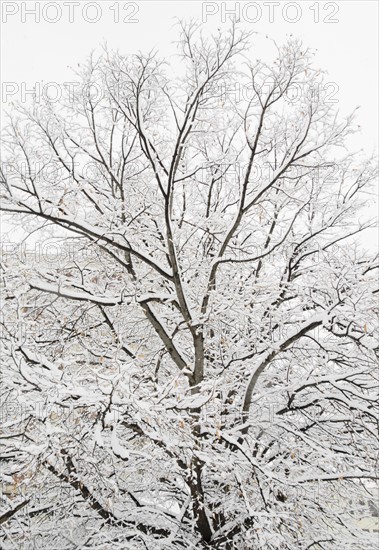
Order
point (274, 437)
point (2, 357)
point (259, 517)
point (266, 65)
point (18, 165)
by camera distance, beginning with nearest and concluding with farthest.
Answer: point (2, 357) → point (259, 517) → point (266, 65) → point (18, 165) → point (274, 437)

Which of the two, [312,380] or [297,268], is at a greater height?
[297,268]

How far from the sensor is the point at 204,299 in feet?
18.3

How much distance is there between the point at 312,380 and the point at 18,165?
4.11 meters

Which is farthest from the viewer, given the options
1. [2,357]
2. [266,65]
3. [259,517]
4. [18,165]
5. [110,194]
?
[110,194]

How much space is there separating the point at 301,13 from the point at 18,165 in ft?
15.6

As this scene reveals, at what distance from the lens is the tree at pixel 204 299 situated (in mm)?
4879

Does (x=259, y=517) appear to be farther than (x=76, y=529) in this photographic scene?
No

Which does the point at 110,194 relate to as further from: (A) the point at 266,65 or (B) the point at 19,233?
(A) the point at 266,65

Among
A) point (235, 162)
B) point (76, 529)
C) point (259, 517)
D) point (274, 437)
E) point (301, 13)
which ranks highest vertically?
point (301, 13)

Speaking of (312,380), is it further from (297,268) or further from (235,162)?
(235,162)

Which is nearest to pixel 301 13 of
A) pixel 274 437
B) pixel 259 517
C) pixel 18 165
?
pixel 18 165

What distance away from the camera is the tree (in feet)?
16.0

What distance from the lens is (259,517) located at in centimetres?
459

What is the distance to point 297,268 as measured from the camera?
21.5 feet
